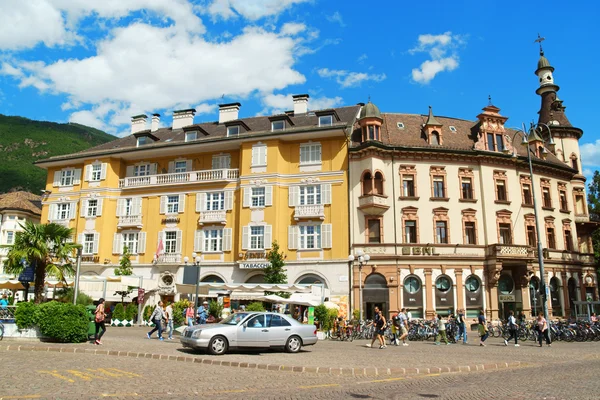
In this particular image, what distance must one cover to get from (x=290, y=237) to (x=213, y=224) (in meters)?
6.42

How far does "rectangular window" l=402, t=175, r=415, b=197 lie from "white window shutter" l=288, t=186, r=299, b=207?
803cm

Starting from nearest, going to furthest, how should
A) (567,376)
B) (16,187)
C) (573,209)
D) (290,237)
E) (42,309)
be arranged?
1. (567,376)
2. (42,309)
3. (290,237)
4. (573,209)
5. (16,187)

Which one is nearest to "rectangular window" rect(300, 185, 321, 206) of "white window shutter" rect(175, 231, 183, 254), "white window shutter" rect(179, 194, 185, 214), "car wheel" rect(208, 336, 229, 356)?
"white window shutter" rect(179, 194, 185, 214)

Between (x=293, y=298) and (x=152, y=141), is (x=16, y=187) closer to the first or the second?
(x=152, y=141)

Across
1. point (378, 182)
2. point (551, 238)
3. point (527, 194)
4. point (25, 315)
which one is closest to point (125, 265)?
point (25, 315)

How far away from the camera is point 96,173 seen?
43.1 m

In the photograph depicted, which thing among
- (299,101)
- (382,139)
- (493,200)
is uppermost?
(299,101)

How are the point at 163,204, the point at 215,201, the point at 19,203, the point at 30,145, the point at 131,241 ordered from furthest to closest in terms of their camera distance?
the point at 30,145 → the point at 19,203 → the point at 131,241 → the point at 163,204 → the point at 215,201

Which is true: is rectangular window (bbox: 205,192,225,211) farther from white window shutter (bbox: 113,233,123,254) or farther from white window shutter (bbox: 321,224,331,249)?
white window shutter (bbox: 321,224,331,249)

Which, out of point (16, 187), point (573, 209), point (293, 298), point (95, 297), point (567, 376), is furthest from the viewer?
point (16, 187)

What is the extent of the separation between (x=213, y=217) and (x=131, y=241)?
7714 mm

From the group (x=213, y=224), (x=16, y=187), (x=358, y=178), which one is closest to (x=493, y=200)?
(x=358, y=178)

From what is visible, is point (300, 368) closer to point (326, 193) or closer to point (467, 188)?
point (326, 193)

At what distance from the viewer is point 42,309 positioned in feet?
62.9
